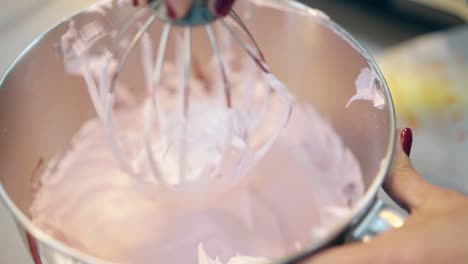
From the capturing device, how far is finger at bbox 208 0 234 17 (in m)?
0.27

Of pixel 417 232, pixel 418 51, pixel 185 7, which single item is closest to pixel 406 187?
pixel 417 232

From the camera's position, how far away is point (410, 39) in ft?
1.97

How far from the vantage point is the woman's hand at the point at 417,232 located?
0.88 feet

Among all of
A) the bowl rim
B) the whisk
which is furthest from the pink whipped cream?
the bowl rim

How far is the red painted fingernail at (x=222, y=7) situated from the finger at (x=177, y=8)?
13 mm

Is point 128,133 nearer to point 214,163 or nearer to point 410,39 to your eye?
point 214,163

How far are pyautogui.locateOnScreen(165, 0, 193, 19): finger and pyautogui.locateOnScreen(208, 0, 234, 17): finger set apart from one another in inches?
0.4

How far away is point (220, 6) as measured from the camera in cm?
28

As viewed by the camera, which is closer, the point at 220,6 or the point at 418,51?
the point at 220,6

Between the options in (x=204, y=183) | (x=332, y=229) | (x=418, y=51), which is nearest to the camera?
(x=332, y=229)

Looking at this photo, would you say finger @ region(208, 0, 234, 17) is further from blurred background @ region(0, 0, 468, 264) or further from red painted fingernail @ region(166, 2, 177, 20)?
blurred background @ region(0, 0, 468, 264)

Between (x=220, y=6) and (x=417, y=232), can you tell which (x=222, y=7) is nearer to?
(x=220, y=6)

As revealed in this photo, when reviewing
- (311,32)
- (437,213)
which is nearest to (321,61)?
(311,32)

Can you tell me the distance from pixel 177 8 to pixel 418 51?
14.5 inches
